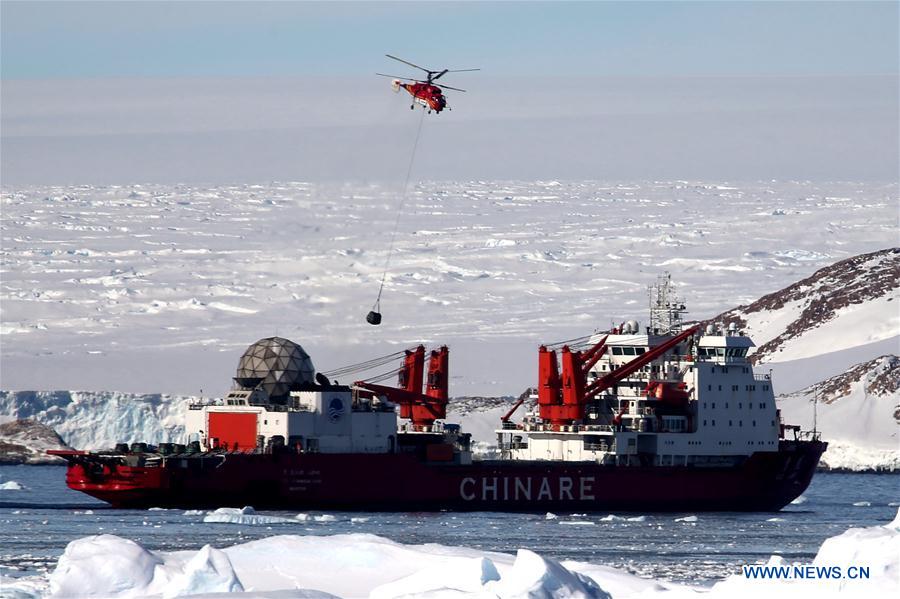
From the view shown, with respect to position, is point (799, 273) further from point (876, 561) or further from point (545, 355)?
point (876, 561)

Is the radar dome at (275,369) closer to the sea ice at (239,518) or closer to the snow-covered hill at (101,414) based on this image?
the sea ice at (239,518)

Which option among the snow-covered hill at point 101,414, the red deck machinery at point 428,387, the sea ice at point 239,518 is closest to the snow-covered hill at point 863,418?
the snow-covered hill at point 101,414

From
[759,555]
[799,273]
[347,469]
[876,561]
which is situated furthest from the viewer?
[799,273]

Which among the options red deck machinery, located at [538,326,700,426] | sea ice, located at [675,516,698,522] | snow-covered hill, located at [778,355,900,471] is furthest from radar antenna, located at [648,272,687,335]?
snow-covered hill, located at [778,355,900,471]

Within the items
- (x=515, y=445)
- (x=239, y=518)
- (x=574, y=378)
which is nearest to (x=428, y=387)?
(x=515, y=445)

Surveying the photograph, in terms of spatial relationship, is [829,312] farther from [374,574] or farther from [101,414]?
[374,574]

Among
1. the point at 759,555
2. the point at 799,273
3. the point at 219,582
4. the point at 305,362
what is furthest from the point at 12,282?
the point at 219,582
